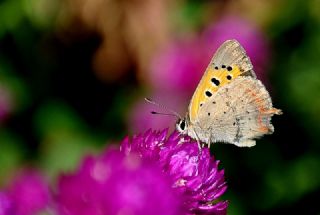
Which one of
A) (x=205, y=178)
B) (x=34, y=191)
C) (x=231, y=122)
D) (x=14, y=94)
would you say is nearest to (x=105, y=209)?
(x=205, y=178)

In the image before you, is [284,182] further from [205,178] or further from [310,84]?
[205,178]

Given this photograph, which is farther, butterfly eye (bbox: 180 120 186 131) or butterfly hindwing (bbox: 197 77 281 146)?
butterfly hindwing (bbox: 197 77 281 146)

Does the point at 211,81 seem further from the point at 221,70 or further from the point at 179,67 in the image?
the point at 179,67

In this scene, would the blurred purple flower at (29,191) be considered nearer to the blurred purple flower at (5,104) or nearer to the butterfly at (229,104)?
the butterfly at (229,104)

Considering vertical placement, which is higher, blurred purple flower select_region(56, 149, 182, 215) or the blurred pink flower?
blurred purple flower select_region(56, 149, 182, 215)

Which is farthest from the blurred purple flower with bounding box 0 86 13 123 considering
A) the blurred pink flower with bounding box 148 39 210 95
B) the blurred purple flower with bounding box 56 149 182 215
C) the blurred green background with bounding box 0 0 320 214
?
the blurred purple flower with bounding box 56 149 182 215

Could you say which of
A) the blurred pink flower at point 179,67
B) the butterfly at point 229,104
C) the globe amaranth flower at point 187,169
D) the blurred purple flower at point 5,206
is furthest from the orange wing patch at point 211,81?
the blurred pink flower at point 179,67

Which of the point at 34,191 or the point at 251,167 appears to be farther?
the point at 251,167

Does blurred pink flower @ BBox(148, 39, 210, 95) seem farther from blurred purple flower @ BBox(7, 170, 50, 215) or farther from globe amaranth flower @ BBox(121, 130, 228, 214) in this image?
globe amaranth flower @ BBox(121, 130, 228, 214)
